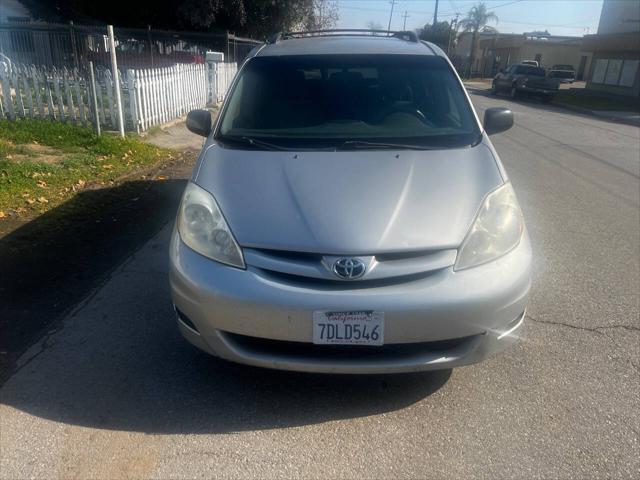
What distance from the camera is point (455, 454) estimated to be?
8.33ft

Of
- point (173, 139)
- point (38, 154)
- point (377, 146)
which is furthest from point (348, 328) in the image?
point (173, 139)

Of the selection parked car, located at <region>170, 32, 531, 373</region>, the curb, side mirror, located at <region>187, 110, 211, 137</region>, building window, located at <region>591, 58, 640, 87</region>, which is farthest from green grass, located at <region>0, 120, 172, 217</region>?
building window, located at <region>591, 58, 640, 87</region>

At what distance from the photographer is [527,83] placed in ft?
91.2

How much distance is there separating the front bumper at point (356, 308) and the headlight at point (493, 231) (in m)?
0.06

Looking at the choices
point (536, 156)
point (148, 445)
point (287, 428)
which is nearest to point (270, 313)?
point (287, 428)

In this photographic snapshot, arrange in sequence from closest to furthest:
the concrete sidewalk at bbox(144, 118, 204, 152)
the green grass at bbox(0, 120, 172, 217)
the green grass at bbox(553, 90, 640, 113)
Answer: the green grass at bbox(0, 120, 172, 217)
the concrete sidewalk at bbox(144, 118, 204, 152)
the green grass at bbox(553, 90, 640, 113)

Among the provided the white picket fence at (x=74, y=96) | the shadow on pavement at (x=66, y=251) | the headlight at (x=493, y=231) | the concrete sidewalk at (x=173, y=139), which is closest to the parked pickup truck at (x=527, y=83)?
the concrete sidewalk at (x=173, y=139)

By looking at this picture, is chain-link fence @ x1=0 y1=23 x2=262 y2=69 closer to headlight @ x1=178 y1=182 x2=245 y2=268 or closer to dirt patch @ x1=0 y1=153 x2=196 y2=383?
dirt patch @ x1=0 y1=153 x2=196 y2=383

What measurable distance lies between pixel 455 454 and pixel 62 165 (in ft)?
21.2

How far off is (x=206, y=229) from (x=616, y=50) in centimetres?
3625

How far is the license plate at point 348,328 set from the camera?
248cm

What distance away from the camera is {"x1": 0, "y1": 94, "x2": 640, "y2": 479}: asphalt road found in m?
2.46

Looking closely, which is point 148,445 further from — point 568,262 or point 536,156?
point 536,156

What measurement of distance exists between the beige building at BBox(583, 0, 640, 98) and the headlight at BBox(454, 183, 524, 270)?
32283mm
